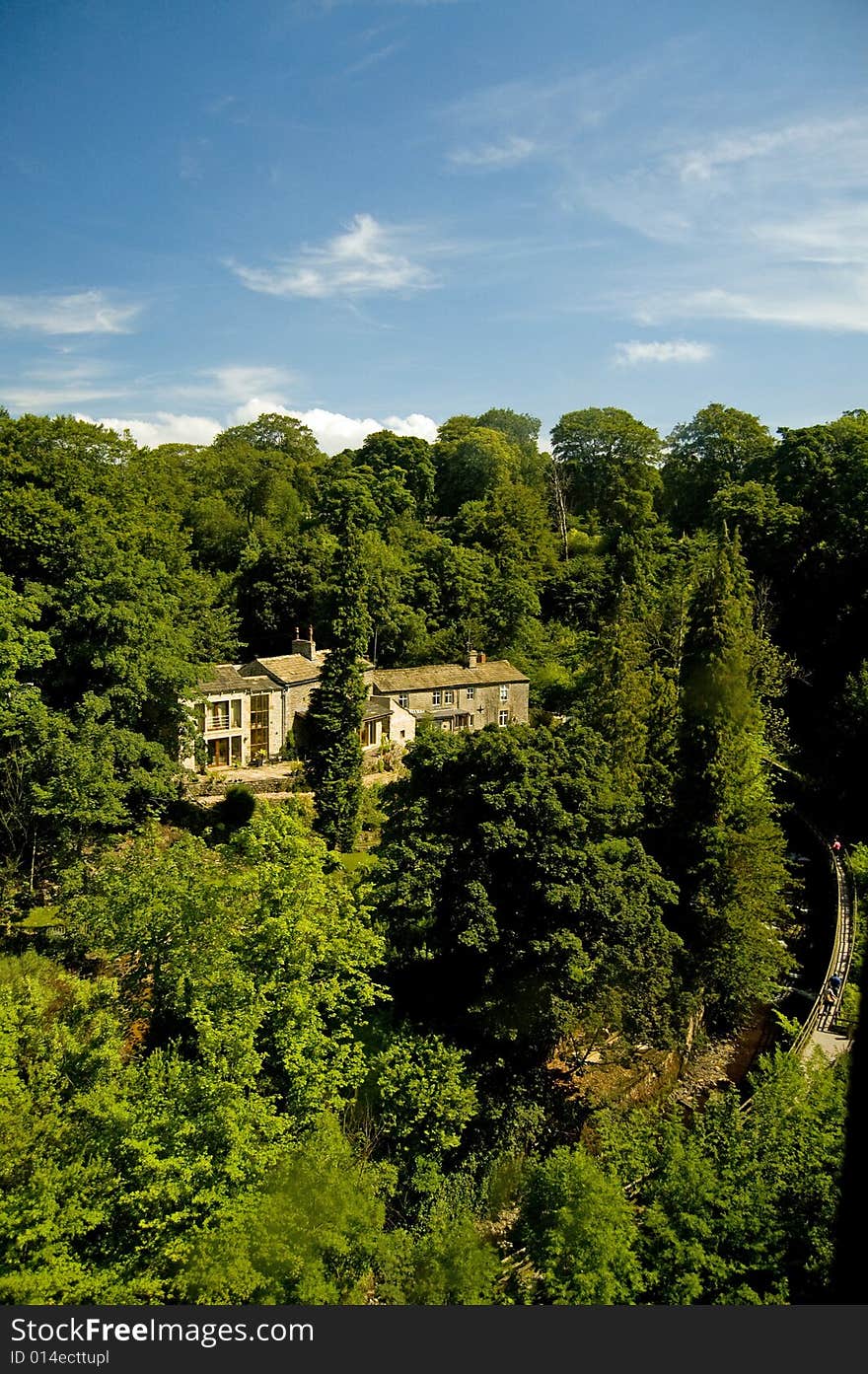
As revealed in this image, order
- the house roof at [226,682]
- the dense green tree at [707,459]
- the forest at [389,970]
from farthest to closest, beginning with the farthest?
1. the dense green tree at [707,459]
2. the house roof at [226,682]
3. the forest at [389,970]

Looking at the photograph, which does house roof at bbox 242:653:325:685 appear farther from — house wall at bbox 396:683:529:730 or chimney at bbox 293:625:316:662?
house wall at bbox 396:683:529:730

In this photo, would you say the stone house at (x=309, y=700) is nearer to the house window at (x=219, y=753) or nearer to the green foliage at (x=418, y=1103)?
the house window at (x=219, y=753)

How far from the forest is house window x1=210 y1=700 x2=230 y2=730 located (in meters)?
3.51

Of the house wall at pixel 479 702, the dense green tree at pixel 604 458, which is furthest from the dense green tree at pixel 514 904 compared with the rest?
the dense green tree at pixel 604 458

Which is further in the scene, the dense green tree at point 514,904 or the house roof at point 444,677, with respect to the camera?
the house roof at point 444,677

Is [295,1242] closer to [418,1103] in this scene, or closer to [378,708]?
[418,1103]

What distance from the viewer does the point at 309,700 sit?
32781 mm

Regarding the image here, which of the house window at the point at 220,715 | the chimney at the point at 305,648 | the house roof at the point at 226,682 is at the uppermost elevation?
the chimney at the point at 305,648

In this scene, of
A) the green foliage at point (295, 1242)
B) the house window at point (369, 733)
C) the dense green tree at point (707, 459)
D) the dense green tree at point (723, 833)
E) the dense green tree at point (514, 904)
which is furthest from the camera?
the dense green tree at point (707, 459)

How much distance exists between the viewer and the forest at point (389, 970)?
10.4m

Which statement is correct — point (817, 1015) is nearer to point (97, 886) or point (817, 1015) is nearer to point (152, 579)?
point (97, 886)

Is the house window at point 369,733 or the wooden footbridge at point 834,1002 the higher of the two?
the house window at point 369,733

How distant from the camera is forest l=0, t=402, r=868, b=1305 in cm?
1036

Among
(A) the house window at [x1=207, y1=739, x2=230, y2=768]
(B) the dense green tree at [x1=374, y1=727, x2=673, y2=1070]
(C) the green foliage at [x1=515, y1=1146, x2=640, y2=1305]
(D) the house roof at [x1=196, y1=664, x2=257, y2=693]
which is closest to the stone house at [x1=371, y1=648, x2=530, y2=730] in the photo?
(D) the house roof at [x1=196, y1=664, x2=257, y2=693]
